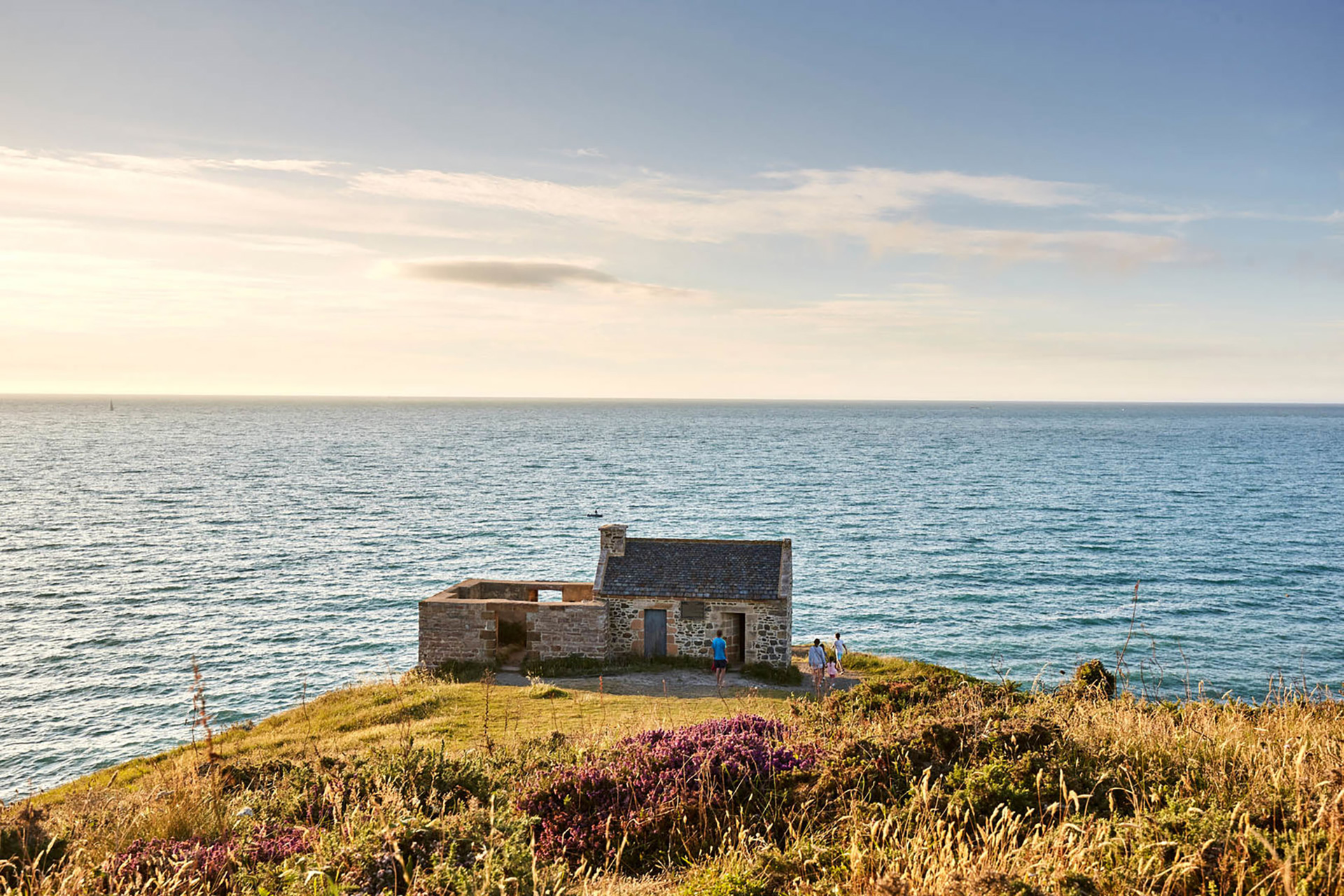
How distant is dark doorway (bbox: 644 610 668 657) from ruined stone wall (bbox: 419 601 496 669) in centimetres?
502

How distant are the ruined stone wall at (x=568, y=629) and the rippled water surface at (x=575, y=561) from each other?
8.67 m

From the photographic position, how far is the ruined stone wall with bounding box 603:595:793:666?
26812 millimetres

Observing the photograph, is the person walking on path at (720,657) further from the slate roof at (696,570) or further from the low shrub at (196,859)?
the low shrub at (196,859)

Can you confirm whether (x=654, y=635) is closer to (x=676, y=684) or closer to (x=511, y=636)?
(x=676, y=684)

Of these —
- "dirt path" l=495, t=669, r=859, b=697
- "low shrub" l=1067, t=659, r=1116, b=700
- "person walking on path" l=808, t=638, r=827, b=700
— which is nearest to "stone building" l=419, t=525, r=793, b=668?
"dirt path" l=495, t=669, r=859, b=697

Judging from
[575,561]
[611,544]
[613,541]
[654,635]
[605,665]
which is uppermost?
[613,541]

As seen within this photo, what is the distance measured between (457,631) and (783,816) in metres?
22.4

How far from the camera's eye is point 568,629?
2723cm

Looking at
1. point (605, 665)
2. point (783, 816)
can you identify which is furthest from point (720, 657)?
point (783, 816)

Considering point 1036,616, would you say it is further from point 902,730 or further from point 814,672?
point 902,730

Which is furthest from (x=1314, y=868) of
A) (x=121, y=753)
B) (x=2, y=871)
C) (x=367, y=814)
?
(x=121, y=753)

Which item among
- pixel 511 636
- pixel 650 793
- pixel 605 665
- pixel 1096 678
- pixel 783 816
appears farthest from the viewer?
pixel 511 636

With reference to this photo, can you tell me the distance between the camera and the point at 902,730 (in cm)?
736

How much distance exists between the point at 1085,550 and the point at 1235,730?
173ft
